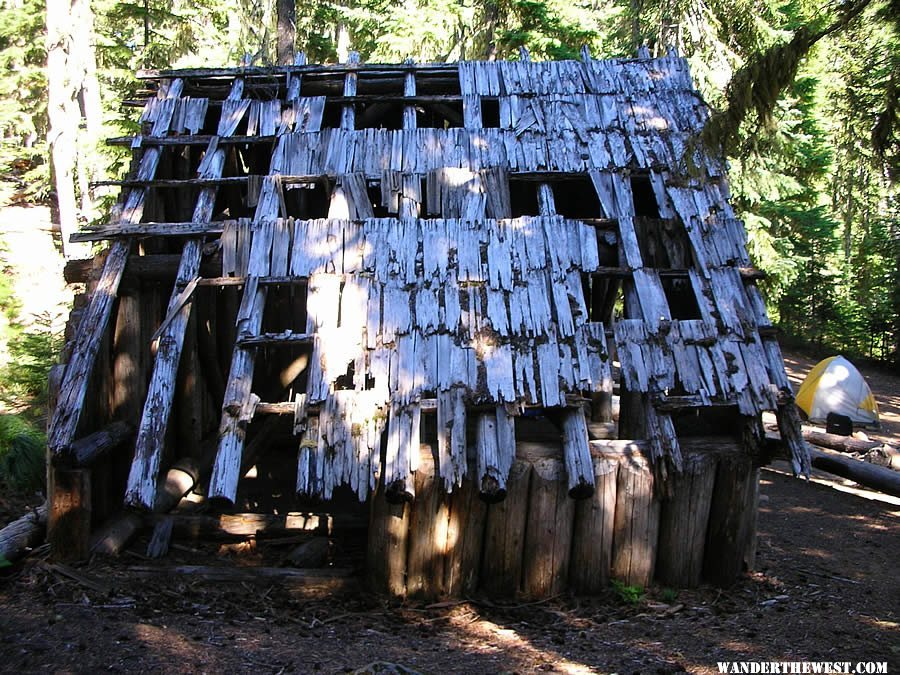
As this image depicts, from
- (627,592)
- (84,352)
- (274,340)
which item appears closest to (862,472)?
(627,592)

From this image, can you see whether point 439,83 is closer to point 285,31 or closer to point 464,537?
point 464,537

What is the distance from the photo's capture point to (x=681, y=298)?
333 inches

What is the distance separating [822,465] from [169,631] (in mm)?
10382

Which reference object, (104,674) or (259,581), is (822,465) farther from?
(104,674)

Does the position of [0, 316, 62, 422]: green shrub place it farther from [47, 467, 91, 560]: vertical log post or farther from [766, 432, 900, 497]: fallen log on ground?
[766, 432, 900, 497]: fallen log on ground

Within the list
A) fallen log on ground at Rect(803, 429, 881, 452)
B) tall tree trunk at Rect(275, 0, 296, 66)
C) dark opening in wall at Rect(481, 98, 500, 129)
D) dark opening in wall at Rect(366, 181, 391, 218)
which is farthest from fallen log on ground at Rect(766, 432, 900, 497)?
tall tree trunk at Rect(275, 0, 296, 66)

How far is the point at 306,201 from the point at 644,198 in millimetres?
4751

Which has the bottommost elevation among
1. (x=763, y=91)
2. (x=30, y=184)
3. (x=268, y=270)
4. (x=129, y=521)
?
(x=129, y=521)

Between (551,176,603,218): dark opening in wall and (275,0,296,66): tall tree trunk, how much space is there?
9.54 m

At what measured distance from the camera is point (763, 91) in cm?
556

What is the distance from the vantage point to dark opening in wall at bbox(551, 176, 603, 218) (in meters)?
10.2

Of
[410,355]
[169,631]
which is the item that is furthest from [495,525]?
[169,631]

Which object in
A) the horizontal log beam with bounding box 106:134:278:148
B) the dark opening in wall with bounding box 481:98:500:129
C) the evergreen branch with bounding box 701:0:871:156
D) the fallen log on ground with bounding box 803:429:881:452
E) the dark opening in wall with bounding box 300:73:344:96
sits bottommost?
the fallen log on ground with bounding box 803:429:881:452

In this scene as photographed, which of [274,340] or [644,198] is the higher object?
[644,198]
